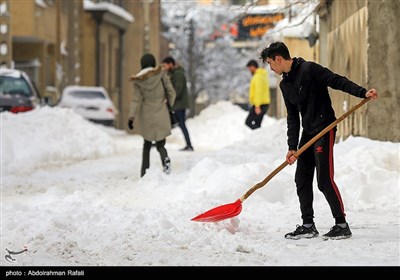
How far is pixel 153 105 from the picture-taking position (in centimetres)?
1377

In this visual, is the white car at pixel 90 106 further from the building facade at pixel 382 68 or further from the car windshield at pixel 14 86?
the building facade at pixel 382 68

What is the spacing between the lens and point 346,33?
15688mm

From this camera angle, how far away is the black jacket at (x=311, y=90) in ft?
25.5

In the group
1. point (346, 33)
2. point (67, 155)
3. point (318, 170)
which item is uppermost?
point (346, 33)

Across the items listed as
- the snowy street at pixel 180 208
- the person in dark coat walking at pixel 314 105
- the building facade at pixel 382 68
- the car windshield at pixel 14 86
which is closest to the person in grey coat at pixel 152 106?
the snowy street at pixel 180 208

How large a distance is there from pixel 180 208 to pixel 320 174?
6.99 ft

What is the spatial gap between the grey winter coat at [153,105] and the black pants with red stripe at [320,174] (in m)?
5.71

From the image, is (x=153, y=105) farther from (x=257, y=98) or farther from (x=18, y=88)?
(x=18, y=88)

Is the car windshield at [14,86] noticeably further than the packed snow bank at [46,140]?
Yes

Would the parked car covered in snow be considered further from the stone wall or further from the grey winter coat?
the stone wall

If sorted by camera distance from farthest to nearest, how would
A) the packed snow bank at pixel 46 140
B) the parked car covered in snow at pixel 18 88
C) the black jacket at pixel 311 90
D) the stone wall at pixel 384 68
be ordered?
the parked car covered in snow at pixel 18 88 < the packed snow bank at pixel 46 140 < the stone wall at pixel 384 68 < the black jacket at pixel 311 90

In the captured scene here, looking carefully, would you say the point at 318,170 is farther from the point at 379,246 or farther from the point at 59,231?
the point at 59,231
